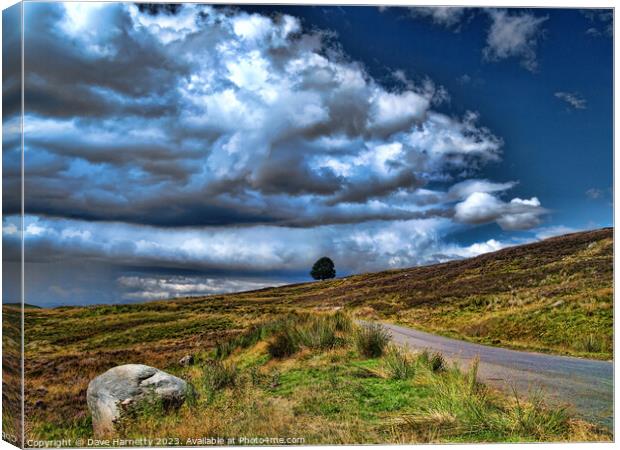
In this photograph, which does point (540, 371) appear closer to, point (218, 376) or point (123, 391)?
point (218, 376)

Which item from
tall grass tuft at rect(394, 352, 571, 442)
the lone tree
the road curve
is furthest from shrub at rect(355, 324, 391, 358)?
tall grass tuft at rect(394, 352, 571, 442)

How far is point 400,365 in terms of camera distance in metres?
11.6

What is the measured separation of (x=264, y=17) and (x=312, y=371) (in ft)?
22.1

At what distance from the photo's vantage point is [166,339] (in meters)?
11.7

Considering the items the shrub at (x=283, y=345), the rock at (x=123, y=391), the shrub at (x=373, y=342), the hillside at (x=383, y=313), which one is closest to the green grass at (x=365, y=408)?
the rock at (x=123, y=391)

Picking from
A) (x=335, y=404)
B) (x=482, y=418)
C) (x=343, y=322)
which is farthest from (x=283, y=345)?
(x=482, y=418)

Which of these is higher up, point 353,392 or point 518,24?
point 518,24

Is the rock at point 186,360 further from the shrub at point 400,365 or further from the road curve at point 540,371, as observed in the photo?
the road curve at point 540,371

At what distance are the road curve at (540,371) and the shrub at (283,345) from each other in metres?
1.99

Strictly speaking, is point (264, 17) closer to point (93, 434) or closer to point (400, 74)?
point (400, 74)

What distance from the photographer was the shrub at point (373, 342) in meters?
12.3

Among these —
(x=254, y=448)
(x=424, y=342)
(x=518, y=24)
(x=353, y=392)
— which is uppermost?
(x=518, y=24)

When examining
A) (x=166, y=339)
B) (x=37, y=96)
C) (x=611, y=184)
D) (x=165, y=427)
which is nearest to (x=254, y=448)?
(x=165, y=427)

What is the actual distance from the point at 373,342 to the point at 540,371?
3203mm
